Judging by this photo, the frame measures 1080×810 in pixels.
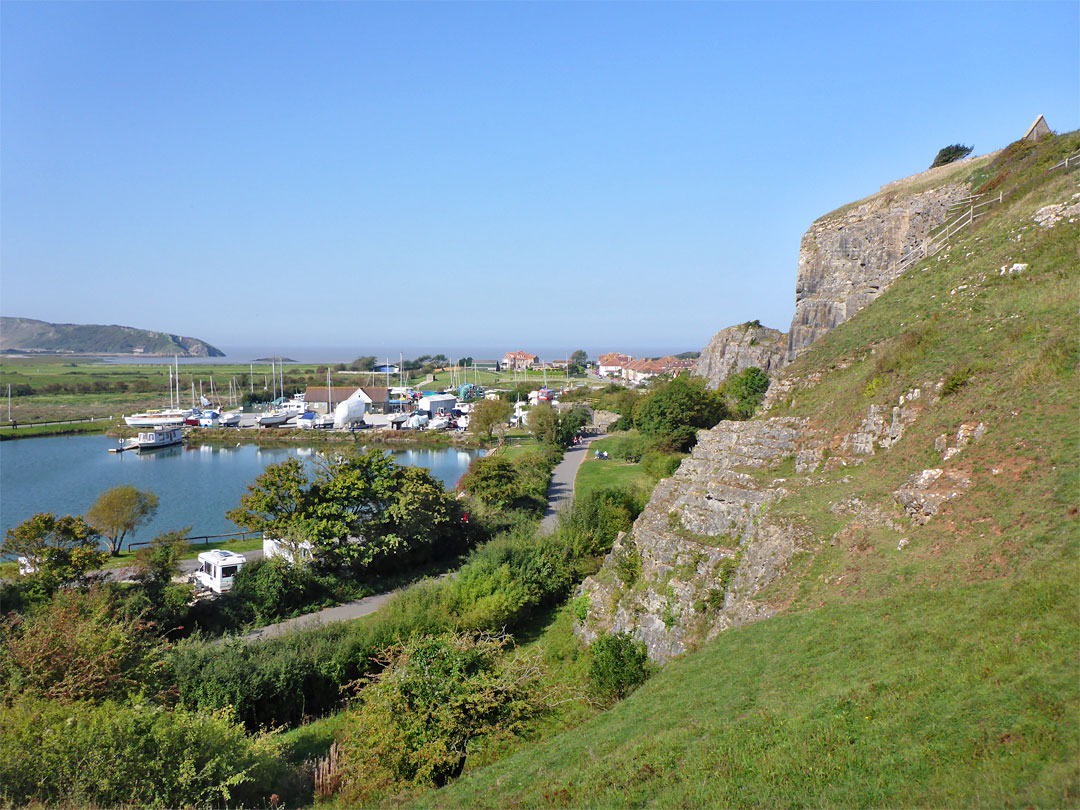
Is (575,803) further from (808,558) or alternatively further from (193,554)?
(193,554)

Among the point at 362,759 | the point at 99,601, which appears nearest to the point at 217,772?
the point at 362,759

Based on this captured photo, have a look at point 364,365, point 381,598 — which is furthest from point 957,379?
point 364,365

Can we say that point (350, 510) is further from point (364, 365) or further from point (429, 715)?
point (364, 365)

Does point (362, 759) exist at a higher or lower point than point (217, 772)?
lower

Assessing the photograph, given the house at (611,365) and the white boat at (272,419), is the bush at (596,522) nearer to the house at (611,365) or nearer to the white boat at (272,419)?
the white boat at (272,419)

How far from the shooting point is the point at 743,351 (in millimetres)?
46250

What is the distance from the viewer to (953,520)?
1023 cm

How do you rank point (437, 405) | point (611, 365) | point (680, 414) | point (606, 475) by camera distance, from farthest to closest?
point (611, 365) → point (437, 405) → point (680, 414) → point (606, 475)

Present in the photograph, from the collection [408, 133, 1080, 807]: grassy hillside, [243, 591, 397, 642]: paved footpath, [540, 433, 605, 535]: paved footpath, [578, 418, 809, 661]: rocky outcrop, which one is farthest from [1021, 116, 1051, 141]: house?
[243, 591, 397, 642]: paved footpath

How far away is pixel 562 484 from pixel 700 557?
2279cm

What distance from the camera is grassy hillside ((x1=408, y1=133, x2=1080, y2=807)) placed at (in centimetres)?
554

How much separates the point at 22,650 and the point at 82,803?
504 centimetres

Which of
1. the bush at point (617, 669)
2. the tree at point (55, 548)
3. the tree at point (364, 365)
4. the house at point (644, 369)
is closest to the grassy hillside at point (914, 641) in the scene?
the bush at point (617, 669)

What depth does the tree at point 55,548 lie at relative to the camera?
16.6 metres
